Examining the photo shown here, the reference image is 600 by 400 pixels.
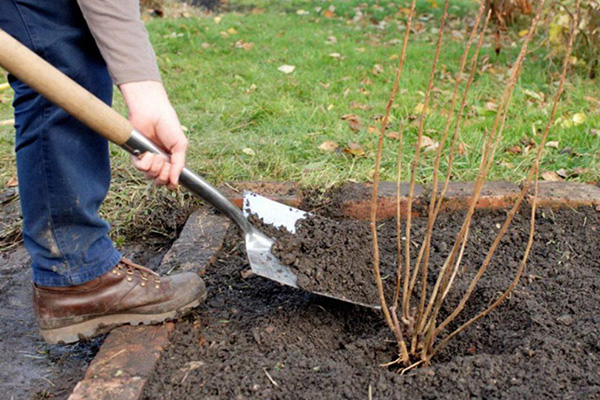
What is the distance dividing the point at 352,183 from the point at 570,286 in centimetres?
106

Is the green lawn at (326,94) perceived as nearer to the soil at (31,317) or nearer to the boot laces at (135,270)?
the soil at (31,317)

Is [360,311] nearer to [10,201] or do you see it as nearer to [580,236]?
[580,236]

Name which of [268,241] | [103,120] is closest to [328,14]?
[268,241]

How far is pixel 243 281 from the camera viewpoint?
2373 mm

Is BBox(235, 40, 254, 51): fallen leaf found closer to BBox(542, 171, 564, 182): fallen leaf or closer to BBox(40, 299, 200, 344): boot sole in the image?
BBox(542, 171, 564, 182): fallen leaf

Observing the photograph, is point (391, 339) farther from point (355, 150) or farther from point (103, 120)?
point (355, 150)

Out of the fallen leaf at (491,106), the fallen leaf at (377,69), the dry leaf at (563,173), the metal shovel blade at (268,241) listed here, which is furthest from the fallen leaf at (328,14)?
the metal shovel blade at (268,241)

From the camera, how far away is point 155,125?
5.73 feet

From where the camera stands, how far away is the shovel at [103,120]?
4.85ft

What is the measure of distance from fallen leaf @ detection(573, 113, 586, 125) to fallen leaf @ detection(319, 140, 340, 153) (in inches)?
57.5

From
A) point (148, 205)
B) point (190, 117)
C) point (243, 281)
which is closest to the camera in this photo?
point (243, 281)

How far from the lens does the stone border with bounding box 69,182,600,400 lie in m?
1.83

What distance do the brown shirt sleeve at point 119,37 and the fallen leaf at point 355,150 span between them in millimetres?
1694

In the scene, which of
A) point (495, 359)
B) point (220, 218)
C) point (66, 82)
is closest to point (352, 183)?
point (220, 218)
